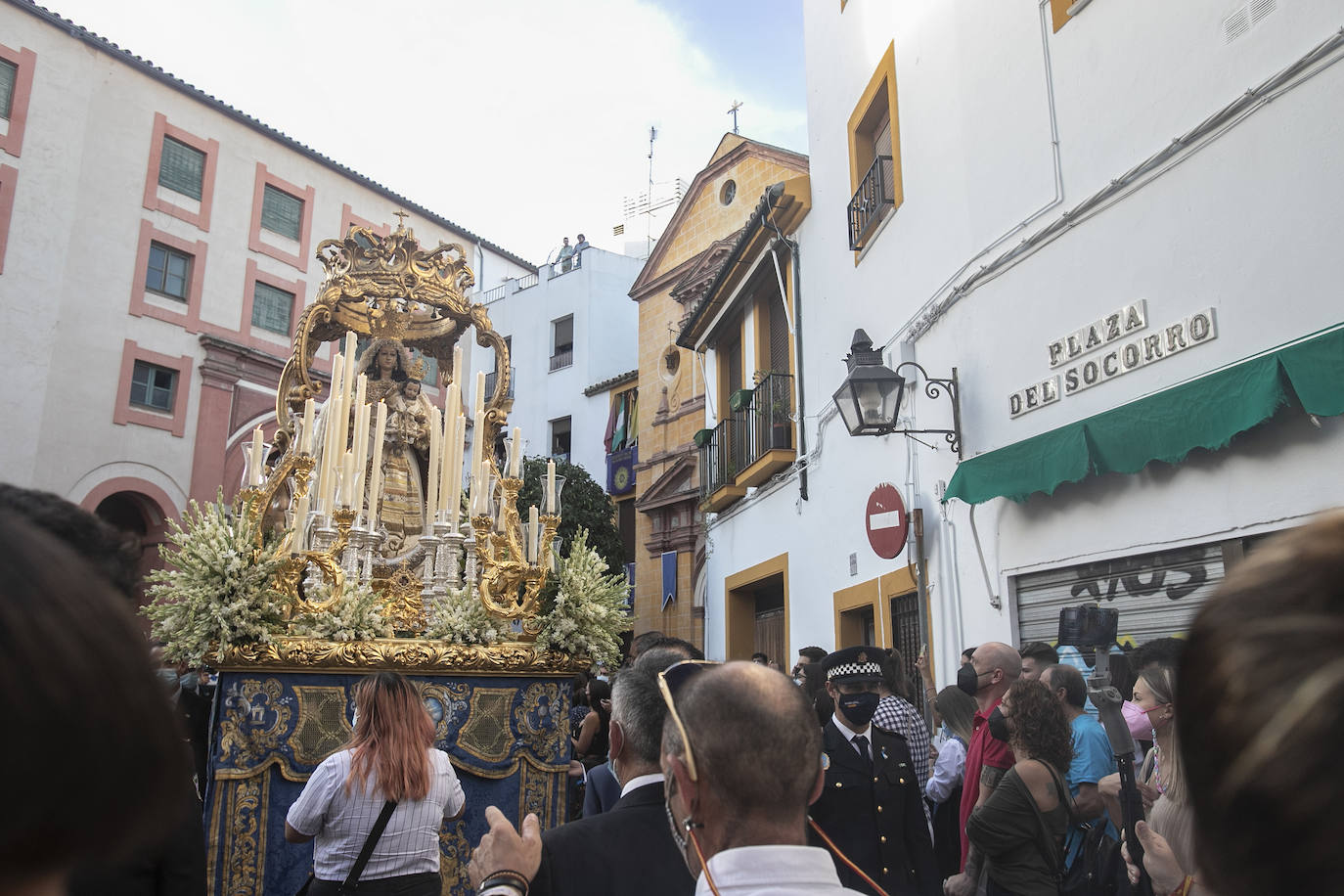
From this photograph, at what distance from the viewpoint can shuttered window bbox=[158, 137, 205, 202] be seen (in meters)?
19.3

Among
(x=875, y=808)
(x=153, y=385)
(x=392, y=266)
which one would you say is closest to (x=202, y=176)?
(x=153, y=385)

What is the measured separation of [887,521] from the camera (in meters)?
7.95

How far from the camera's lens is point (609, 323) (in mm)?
27125

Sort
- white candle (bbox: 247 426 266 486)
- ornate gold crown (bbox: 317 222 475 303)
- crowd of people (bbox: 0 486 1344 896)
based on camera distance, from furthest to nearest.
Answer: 1. ornate gold crown (bbox: 317 222 475 303)
2. white candle (bbox: 247 426 266 486)
3. crowd of people (bbox: 0 486 1344 896)

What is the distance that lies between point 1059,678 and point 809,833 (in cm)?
166

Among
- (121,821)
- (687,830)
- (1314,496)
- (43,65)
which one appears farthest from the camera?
(43,65)

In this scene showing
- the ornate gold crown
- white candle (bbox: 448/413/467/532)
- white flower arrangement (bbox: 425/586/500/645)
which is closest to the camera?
white flower arrangement (bbox: 425/586/500/645)

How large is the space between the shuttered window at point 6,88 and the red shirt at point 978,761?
18.8 m

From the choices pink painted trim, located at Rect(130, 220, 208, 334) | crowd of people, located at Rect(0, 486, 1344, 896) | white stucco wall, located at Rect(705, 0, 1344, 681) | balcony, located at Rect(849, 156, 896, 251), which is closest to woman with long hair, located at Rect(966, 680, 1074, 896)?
crowd of people, located at Rect(0, 486, 1344, 896)

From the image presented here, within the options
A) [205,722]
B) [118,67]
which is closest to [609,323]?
[118,67]

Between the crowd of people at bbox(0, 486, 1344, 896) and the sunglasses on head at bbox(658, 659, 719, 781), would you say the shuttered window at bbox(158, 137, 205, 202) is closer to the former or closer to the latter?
the crowd of people at bbox(0, 486, 1344, 896)

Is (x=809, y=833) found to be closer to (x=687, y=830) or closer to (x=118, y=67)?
(x=687, y=830)

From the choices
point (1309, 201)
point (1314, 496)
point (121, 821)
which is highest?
point (1309, 201)

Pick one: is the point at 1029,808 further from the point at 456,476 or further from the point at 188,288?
the point at 188,288
